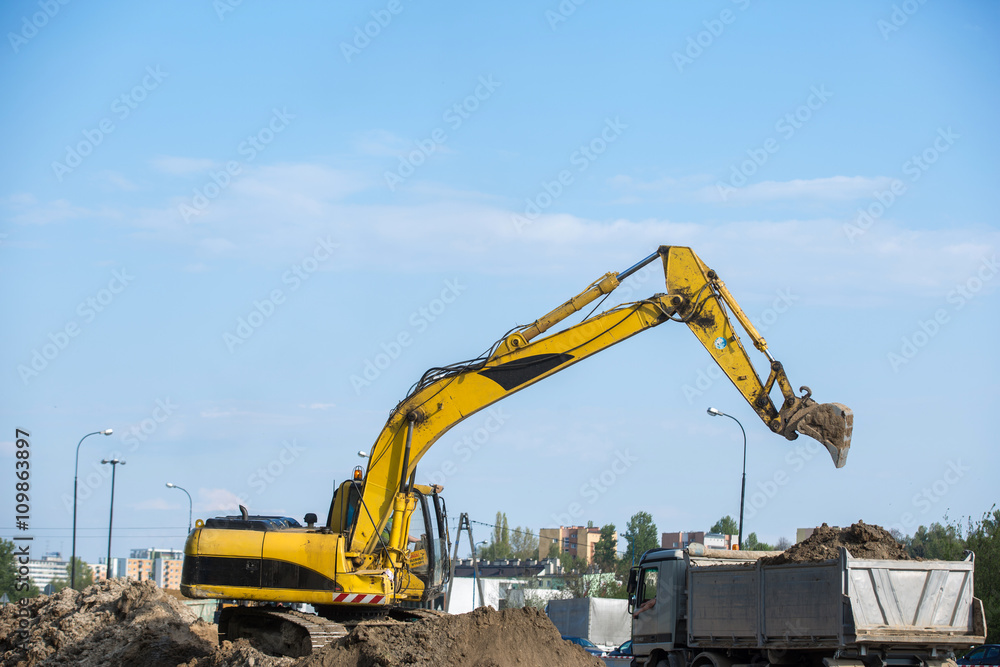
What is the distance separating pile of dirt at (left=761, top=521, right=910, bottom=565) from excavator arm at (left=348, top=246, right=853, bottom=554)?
254cm

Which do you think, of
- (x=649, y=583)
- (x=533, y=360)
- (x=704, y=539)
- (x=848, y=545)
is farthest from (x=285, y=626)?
(x=704, y=539)

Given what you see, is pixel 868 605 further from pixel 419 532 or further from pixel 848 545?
pixel 419 532

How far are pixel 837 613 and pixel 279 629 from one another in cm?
771

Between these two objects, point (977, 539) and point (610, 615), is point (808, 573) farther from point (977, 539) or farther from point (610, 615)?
point (610, 615)

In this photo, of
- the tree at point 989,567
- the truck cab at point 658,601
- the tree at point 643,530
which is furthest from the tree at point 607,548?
the truck cab at point 658,601

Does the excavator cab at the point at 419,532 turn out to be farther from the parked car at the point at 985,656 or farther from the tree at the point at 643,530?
the tree at the point at 643,530

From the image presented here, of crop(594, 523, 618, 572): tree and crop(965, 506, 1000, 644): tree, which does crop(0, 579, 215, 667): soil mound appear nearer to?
crop(965, 506, 1000, 644): tree

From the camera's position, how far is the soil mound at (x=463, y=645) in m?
11.9

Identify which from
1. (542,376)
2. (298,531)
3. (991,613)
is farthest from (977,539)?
(298,531)

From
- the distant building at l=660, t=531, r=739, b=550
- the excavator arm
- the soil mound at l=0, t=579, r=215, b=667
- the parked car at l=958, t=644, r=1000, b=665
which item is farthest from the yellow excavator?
the distant building at l=660, t=531, r=739, b=550

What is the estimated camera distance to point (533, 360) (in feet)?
50.6

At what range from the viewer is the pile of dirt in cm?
1470

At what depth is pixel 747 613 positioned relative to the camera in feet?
52.1

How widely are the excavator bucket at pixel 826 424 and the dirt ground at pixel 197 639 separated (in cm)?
421
